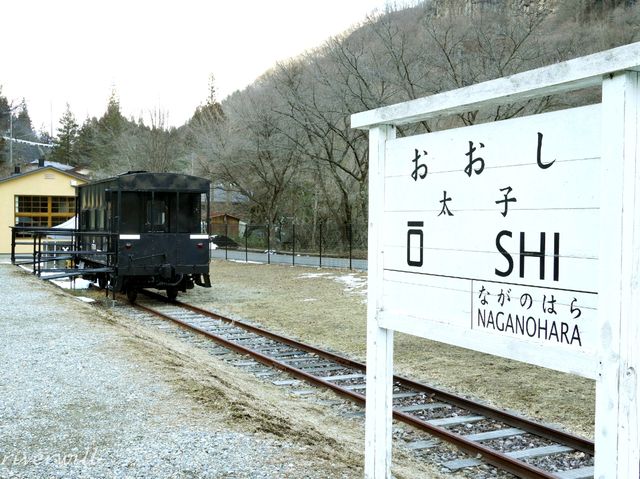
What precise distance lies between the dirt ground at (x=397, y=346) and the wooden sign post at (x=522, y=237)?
3633 mm

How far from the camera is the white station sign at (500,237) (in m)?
2.96

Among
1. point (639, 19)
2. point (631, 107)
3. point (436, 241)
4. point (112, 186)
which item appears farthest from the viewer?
point (639, 19)

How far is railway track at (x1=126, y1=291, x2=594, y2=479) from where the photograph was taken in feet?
18.6

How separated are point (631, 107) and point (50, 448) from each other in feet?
15.8

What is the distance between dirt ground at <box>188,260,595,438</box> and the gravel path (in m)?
3.16

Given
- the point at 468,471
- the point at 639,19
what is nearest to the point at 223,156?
the point at 639,19

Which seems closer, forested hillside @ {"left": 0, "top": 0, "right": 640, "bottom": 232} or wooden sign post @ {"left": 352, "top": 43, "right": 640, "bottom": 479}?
wooden sign post @ {"left": 352, "top": 43, "right": 640, "bottom": 479}

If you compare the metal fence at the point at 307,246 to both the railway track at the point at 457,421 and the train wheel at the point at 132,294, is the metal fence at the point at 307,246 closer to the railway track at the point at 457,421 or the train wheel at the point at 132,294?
the train wheel at the point at 132,294

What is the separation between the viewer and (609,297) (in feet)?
9.17

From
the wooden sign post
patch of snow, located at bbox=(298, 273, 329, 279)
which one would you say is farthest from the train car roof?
the wooden sign post

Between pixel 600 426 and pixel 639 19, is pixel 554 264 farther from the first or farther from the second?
pixel 639 19

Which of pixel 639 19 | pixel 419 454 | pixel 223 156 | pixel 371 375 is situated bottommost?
pixel 419 454

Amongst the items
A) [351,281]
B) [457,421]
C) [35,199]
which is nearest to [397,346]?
[457,421]

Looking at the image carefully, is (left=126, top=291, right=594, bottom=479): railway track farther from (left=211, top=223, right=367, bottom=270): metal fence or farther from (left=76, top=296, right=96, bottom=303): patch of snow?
(left=211, top=223, right=367, bottom=270): metal fence
